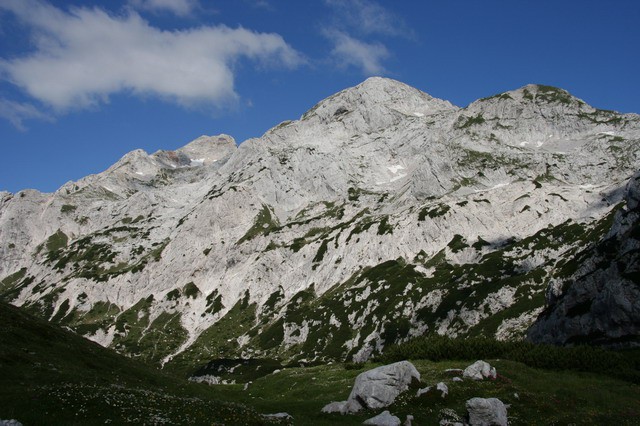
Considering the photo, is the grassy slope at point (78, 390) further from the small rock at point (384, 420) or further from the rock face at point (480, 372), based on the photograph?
the rock face at point (480, 372)

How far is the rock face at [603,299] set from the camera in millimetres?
77250

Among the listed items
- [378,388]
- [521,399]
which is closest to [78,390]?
[378,388]

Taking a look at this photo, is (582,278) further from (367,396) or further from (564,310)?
(367,396)

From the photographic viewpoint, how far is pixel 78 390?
101 feet

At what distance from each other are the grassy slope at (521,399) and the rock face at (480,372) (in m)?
0.88

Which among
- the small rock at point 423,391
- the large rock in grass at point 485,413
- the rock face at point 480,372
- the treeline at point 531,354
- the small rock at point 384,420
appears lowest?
the small rock at point 384,420

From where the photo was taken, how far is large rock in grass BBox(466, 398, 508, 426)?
31766mm

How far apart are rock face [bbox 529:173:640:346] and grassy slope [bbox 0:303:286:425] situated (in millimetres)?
62671

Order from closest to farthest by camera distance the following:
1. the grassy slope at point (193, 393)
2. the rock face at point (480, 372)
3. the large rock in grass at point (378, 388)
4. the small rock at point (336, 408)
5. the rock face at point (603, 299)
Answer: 1. the grassy slope at point (193, 393)
2. the large rock in grass at point (378, 388)
3. the small rock at point (336, 408)
4. the rock face at point (480, 372)
5. the rock face at point (603, 299)

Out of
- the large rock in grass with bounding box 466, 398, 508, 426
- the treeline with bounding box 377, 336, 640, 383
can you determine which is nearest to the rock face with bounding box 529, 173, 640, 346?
the treeline with bounding box 377, 336, 640, 383

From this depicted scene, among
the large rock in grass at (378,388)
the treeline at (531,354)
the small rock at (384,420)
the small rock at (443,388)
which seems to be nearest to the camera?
the small rock at (384,420)

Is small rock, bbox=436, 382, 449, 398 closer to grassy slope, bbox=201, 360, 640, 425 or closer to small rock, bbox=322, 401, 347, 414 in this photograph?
grassy slope, bbox=201, 360, 640, 425

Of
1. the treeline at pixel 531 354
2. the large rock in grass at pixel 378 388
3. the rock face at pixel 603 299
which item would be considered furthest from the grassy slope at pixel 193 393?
the rock face at pixel 603 299

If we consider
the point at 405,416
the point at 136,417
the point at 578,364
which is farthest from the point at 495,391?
the point at 136,417
